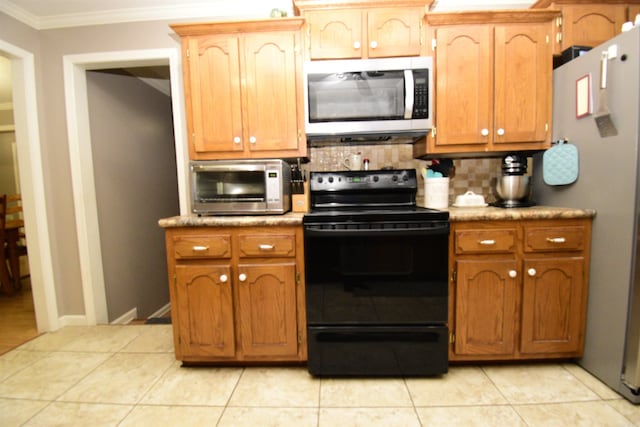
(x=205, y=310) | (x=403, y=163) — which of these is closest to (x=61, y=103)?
(x=205, y=310)

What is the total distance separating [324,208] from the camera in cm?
192

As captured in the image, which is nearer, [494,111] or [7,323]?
[494,111]

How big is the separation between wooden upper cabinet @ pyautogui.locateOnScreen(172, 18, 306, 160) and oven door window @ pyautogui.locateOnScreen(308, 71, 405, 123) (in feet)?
0.43

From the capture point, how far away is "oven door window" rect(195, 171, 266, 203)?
68.4 inches

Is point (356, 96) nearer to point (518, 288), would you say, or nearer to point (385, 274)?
point (385, 274)

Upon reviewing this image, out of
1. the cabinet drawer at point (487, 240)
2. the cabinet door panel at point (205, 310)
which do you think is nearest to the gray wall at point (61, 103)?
the cabinet door panel at point (205, 310)

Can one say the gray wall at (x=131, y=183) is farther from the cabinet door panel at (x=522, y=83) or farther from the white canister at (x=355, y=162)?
the cabinet door panel at (x=522, y=83)

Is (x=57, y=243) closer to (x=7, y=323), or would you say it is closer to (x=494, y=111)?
(x=7, y=323)

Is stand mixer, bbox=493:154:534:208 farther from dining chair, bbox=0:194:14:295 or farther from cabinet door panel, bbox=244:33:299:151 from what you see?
dining chair, bbox=0:194:14:295

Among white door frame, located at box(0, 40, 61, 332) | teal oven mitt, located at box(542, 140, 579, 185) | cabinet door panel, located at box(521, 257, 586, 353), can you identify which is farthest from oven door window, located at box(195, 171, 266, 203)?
teal oven mitt, located at box(542, 140, 579, 185)

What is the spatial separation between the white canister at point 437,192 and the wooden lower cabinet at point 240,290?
97 cm

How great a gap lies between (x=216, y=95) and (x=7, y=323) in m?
2.86

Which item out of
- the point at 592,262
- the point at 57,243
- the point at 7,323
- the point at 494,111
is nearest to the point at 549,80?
the point at 494,111

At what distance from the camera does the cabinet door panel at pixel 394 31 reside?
69.4 inches
